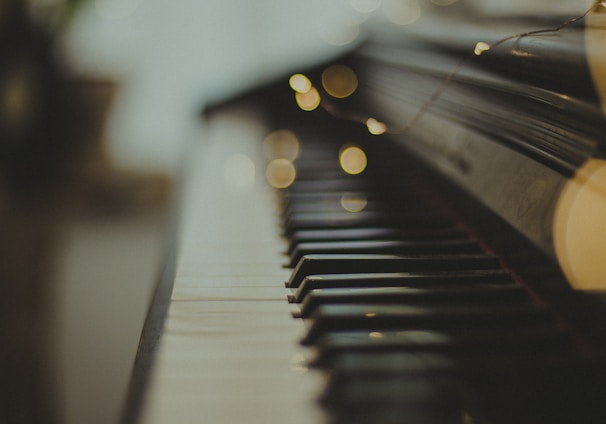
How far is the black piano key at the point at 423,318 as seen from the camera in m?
0.93

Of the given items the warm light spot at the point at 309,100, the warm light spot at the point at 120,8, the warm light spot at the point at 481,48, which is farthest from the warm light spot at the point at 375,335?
the warm light spot at the point at 120,8

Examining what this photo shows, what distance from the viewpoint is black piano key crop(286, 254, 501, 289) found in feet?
3.73

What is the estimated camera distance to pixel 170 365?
0.86 m

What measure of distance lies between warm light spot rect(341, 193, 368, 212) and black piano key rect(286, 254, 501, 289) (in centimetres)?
35

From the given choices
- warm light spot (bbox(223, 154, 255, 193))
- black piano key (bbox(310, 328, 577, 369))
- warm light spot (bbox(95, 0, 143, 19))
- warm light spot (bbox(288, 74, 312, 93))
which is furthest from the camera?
warm light spot (bbox(95, 0, 143, 19))

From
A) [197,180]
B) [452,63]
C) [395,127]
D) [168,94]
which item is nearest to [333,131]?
[395,127]

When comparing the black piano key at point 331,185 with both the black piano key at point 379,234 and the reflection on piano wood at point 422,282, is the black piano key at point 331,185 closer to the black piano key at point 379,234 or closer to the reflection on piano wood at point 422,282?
the reflection on piano wood at point 422,282

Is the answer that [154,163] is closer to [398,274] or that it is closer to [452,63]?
[452,63]

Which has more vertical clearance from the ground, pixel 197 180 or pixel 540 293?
pixel 197 180

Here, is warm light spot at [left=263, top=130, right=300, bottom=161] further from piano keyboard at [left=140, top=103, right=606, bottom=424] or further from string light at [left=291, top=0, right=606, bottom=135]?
piano keyboard at [left=140, top=103, right=606, bottom=424]

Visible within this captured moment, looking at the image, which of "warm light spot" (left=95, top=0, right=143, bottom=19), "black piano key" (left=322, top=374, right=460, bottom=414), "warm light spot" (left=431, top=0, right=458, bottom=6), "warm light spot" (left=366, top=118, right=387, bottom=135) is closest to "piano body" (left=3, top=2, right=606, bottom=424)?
"black piano key" (left=322, top=374, right=460, bottom=414)

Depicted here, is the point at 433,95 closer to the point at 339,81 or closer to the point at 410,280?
the point at 410,280

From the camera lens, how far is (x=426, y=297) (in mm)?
1004

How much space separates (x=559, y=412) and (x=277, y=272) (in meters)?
0.63
